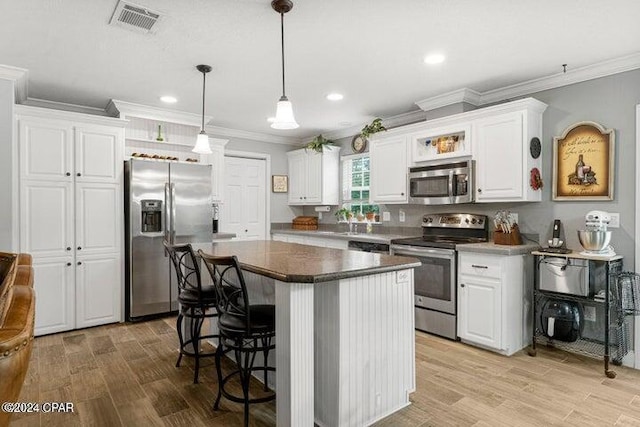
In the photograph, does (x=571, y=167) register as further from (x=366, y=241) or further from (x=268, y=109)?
(x=268, y=109)

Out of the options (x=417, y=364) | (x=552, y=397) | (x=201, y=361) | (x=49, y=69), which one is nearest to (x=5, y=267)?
(x=201, y=361)

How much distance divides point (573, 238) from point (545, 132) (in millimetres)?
1009

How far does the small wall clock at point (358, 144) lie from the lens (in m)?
5.38

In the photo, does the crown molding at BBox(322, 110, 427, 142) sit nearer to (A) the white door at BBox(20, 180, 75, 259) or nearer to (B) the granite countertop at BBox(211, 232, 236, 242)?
(B) the granite countertop at BBox(211, 232, 236, 242)

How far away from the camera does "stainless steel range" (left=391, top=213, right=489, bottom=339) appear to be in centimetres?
359

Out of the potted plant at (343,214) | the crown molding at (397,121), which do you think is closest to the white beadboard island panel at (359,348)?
the crown molding at (397,121)

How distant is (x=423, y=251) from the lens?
12.5 ft

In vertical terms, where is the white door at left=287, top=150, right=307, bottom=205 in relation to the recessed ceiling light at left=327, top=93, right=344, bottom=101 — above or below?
below

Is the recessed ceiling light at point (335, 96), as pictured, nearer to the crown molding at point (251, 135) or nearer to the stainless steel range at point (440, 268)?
the stainless steel range at point (440, 268)

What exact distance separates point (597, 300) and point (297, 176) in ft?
14.0

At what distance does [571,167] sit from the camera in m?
3.37

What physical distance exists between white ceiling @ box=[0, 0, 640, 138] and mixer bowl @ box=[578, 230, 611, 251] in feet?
4.62

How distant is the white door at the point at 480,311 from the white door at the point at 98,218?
3.65m

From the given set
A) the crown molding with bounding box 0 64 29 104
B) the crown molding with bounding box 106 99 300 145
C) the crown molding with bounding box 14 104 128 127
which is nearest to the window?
the crown molding with bounding box 106 99 300 145
